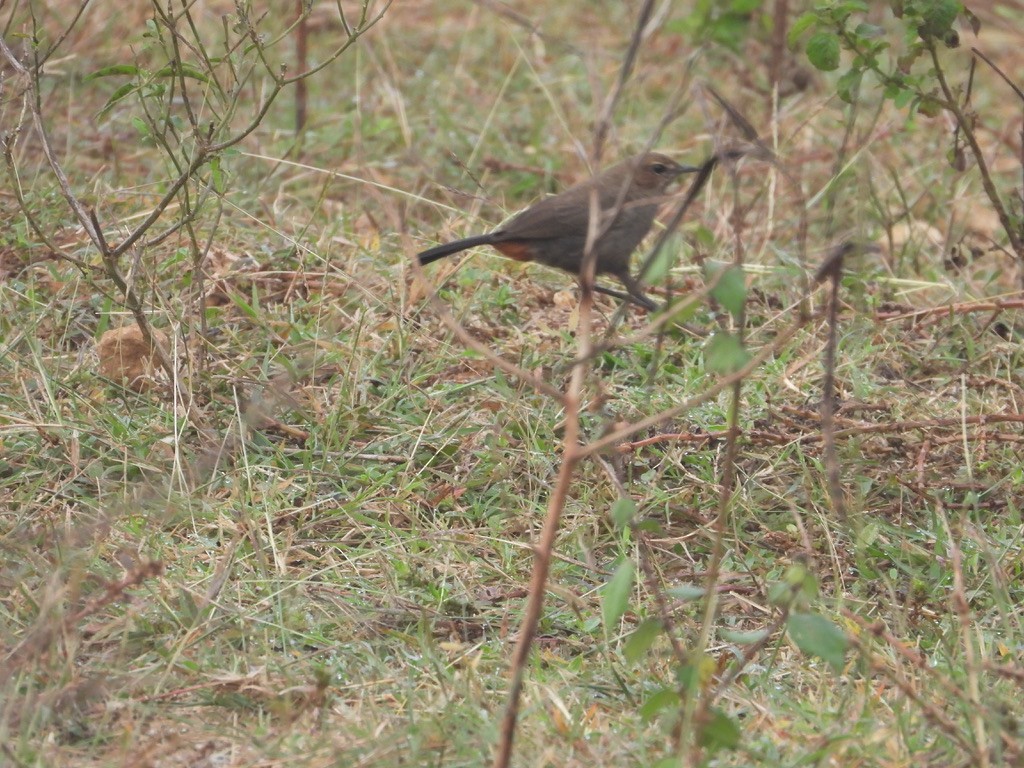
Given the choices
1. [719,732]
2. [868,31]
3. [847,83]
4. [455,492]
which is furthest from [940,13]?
[719,732]

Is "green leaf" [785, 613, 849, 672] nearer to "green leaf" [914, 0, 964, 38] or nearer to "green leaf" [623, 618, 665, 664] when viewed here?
"green leaf" [623, 618, 665, 664]

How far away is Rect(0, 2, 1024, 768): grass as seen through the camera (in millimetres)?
2529

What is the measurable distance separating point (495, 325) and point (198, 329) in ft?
3.27

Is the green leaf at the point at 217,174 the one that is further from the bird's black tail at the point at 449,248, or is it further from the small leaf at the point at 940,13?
the small leaf at the point at 940,13

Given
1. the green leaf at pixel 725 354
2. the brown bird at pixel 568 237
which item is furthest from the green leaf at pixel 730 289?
the brown bird at pixel 568 237

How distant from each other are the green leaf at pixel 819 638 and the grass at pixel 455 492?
0.06 metres

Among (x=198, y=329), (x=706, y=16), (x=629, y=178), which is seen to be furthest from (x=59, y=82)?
(x=629, y=178)

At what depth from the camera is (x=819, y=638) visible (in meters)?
2.17

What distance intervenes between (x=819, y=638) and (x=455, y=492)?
1518mm

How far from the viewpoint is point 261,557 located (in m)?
3.06

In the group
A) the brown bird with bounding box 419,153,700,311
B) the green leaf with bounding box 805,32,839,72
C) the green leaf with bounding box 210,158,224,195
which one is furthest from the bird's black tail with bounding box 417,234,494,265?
the green leaf with bounding box 805,32,839,72

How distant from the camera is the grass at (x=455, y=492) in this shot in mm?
2529

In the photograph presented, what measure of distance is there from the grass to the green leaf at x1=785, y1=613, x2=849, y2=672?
0.06 metres

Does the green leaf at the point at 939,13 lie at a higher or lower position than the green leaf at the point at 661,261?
higher
